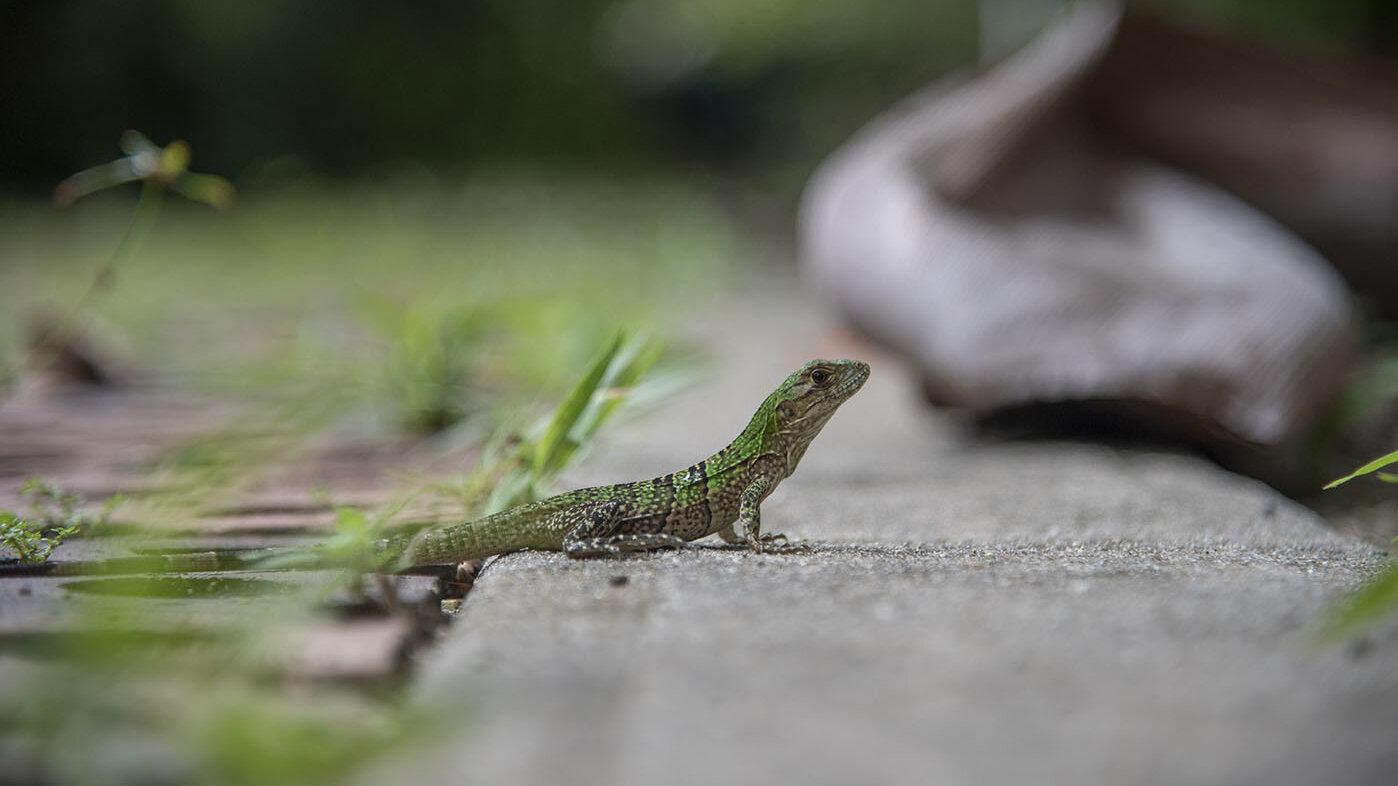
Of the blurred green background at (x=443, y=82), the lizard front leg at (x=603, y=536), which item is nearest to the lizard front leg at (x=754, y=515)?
the lizard front leg at (x=603, y=536)

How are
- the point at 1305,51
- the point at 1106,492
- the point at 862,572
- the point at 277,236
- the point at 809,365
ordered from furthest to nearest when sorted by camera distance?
the point at 277,236
the point at 1305,51
the point at 1106,492
the point at 809,365
the point at 862,572

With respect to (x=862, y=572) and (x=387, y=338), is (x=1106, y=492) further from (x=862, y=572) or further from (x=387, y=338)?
(x=387, y=338)

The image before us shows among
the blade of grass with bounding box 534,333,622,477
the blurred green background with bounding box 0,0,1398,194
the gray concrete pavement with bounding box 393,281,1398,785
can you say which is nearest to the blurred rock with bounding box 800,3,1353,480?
the gray concrete pavement with bounding box 393,281,1398,785

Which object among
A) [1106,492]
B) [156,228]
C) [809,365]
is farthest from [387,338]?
[156,228]

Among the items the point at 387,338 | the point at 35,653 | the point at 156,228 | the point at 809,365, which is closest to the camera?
the point at 35,653

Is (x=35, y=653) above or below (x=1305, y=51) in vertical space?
below

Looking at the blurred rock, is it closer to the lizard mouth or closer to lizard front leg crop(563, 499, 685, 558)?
the lizard mouth
